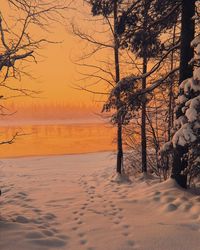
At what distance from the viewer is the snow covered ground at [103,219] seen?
600cm

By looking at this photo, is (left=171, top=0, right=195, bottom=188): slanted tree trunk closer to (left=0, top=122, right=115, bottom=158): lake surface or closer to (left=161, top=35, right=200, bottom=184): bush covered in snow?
(left=161, top=35, right=200, bottom=184): bush covered in snow

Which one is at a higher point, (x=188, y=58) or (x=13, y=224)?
(x=188, y=58)

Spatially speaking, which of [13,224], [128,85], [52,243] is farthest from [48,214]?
[128,85]

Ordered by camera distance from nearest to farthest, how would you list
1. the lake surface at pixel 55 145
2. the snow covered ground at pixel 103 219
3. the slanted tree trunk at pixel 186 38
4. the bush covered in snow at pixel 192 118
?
the snow covered ground at pixel 103 219
the bush covered in snow at pixel 192 118
the slanted tree trunk at pixel 186 38
the lake surface at pixel 55 145

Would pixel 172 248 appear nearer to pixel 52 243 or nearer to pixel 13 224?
pixel 52 243

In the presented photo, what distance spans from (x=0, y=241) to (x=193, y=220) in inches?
157

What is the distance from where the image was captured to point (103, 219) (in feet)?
24.9

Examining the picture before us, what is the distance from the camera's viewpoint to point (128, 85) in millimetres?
11422

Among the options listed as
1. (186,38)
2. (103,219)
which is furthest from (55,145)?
(103,219)

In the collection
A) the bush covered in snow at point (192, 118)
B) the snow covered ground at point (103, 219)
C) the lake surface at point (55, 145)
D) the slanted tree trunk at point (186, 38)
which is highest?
the slanted tree trunk at point (186, 38)

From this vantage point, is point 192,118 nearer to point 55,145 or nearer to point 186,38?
point 186,38

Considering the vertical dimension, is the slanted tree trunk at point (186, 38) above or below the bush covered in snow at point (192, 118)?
above

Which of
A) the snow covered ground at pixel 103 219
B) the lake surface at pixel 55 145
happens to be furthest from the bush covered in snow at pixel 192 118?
the lake surface at pixel 55 145

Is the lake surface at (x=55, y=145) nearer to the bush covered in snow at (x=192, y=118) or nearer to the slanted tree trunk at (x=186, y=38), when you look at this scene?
the slanted tree trunk at (x=186, y=38)
